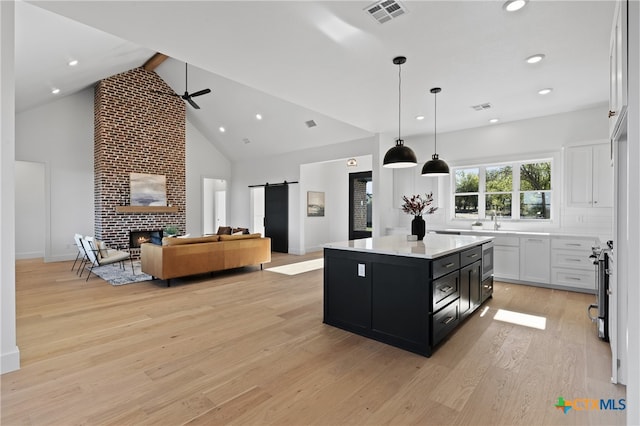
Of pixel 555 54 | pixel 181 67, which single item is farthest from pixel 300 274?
pixel 181 67

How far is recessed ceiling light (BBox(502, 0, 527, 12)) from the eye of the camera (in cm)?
240

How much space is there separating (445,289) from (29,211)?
32.8 ft

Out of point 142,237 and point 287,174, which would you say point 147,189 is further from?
point 287,174

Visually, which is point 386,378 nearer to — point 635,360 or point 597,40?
point 635,360

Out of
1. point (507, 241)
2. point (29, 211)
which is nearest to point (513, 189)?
point (507, 241)

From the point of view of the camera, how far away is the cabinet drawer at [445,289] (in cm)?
274

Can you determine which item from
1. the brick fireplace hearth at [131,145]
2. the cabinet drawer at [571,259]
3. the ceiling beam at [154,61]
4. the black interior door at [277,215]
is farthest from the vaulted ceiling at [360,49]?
the black interior door at [277,215]

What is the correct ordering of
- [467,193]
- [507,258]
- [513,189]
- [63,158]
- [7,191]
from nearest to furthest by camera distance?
[7,191] → [507,258] → [513,189] → [467,193] → [63,158]

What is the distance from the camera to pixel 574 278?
4.71 meters

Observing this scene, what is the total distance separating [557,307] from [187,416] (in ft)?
14.5

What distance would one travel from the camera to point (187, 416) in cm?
188

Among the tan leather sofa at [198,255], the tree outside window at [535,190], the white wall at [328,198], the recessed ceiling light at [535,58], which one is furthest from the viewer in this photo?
the white wall at [328,198]

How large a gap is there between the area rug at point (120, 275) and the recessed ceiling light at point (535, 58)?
21.3ft

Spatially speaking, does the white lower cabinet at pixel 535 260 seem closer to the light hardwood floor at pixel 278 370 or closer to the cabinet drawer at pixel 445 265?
the light hardwood floor at pixel 278 370
